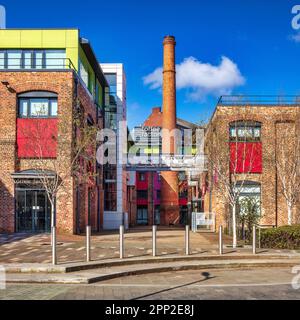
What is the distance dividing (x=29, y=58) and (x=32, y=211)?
10.1 meters

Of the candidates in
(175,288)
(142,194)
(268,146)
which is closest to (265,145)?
(268,146)

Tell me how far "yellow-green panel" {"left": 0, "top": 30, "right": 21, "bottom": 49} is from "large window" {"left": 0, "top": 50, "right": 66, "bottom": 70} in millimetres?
369

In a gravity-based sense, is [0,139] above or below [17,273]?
above

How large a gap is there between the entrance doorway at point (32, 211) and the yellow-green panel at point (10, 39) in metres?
10.0

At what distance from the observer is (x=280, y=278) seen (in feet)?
42.4

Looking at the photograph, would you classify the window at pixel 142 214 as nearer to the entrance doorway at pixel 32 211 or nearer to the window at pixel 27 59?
the window at pixel 27 59

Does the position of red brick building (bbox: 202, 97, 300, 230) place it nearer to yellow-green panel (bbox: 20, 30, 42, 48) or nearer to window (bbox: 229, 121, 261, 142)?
window (bbox: 229, 121, 261, 142)

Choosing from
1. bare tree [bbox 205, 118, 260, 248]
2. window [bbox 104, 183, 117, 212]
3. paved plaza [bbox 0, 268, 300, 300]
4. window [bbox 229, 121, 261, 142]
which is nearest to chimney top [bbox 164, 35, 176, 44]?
window [bbox 104, 183, 117, 212]

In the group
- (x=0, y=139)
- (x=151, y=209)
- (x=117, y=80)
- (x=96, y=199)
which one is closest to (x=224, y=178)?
(x=0, y=139)

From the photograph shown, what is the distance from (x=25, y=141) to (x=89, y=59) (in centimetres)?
1035

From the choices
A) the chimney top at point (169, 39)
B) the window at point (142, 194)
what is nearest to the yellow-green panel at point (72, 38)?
the chimney top at point (169, 39)

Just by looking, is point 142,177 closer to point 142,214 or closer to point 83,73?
point 142,214

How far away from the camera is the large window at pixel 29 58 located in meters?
31.9
